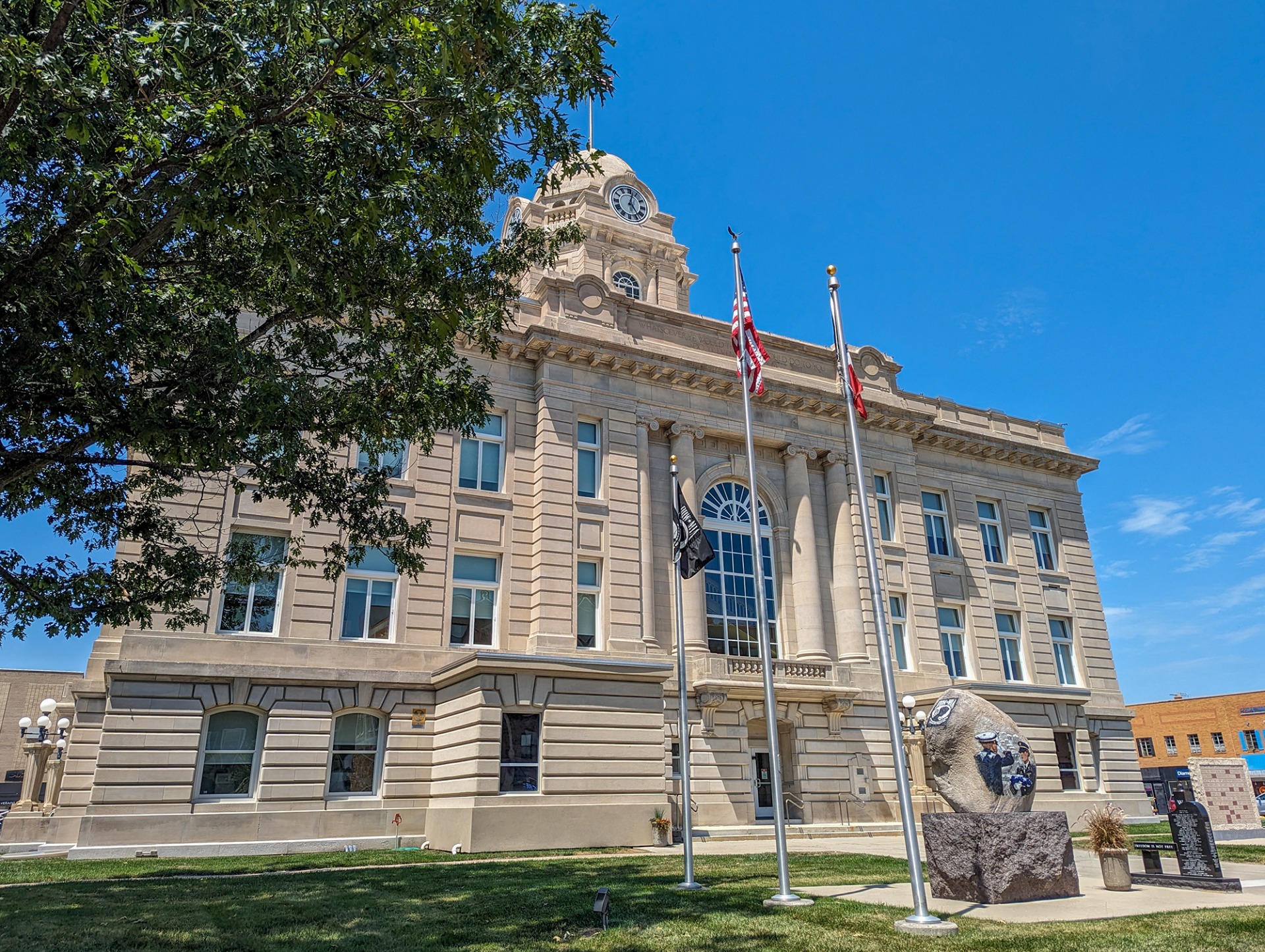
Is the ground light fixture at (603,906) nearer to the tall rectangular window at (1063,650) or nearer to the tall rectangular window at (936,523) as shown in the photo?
the tall rectangular window at (936,523)

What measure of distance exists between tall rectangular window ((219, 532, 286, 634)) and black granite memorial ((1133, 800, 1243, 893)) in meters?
21.5

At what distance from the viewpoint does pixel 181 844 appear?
866 inches

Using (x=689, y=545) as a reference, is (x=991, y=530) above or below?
above

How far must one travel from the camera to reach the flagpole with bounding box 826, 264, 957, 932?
9938 millimetres

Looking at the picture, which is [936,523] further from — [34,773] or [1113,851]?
[34,773]

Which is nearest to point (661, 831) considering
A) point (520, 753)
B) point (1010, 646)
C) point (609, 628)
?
point (520, 753)

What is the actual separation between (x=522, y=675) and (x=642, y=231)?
26.7 metres

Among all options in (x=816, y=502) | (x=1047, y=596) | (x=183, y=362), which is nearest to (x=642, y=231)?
(x=816, y=502)

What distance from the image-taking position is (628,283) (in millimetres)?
42500

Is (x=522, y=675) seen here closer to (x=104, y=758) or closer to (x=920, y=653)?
(x=104, y=758)

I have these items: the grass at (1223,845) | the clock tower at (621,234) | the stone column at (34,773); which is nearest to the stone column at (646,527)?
the clock tower at (621,234)

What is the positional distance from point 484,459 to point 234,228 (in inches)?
817

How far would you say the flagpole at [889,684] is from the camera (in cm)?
994

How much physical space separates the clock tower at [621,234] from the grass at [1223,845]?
28.2m
